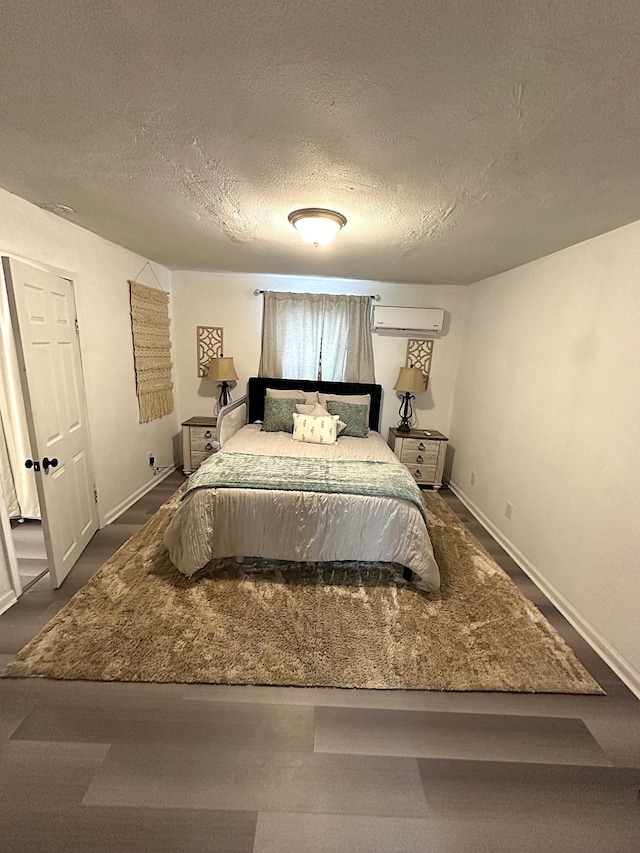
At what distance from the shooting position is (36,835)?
1.09 m

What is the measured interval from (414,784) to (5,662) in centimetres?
195

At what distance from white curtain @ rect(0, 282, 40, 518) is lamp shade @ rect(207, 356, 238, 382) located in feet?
5.57

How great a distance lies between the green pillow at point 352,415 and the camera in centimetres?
366

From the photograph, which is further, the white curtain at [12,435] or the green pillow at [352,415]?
the green pillow at [352,415]

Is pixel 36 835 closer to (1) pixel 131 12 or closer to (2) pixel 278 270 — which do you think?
(1) pixel 131 12

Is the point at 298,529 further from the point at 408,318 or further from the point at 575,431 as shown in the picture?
the point at 408,318

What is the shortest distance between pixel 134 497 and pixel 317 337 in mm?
2640

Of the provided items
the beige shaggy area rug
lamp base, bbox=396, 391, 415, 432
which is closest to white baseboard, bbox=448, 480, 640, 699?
the beige shaggy area rug

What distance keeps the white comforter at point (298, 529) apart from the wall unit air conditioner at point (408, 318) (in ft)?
8.05

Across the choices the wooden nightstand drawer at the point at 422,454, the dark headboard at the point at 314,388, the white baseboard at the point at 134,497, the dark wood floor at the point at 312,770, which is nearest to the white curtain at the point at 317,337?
the dark headboard at the point at 314,388

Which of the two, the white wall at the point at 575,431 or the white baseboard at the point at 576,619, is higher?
the white wall at the point at 575,431

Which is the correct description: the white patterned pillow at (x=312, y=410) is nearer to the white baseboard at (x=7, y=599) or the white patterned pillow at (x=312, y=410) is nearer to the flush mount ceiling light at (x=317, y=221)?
the flush mount ceiling light at (x=317, y=221)

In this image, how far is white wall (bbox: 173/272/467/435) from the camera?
13.0ft

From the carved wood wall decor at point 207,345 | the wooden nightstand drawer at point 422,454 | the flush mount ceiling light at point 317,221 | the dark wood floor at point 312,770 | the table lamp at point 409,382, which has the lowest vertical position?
the dark wood floor at point 312,770
